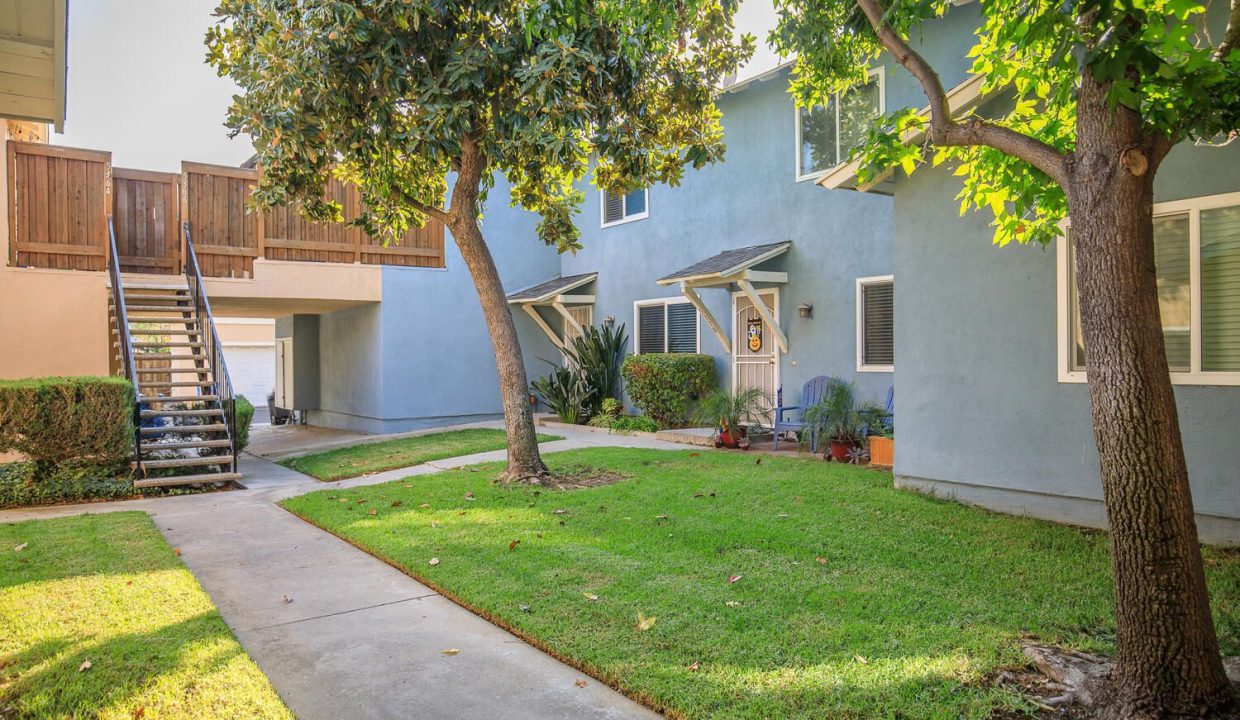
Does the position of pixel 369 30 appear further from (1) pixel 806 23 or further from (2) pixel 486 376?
(2) pixel 486 376

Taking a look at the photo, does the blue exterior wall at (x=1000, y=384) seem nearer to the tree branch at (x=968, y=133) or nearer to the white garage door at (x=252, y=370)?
the tree branch at (x=968, y=133)

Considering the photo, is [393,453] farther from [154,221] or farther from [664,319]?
[154,221]

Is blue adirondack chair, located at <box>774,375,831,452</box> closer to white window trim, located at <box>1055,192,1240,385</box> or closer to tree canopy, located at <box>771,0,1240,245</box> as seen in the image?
tree canopy, located at <box>771,0,1240,245</box>

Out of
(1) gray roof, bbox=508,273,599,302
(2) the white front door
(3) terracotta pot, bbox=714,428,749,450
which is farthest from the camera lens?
(1) gray roof, bbox=508,273,599,302

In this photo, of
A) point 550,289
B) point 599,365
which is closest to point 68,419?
point 599,365

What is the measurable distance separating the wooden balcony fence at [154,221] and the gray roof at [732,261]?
5.57 meters

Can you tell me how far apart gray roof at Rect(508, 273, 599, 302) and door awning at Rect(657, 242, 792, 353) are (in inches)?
150

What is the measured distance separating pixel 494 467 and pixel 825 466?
397 cm

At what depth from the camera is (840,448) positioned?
9672mm

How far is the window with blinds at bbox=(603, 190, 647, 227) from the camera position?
15.3 m

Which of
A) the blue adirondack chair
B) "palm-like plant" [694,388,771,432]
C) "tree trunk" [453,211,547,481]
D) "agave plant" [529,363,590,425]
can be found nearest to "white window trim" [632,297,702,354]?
"agave plant" [529,363,590,425]

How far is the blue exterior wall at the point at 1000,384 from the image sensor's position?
5.66 m

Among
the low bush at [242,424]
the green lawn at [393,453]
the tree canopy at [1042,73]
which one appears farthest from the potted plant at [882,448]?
the low bush at [242,424]

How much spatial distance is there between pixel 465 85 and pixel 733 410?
5820 millimetres
